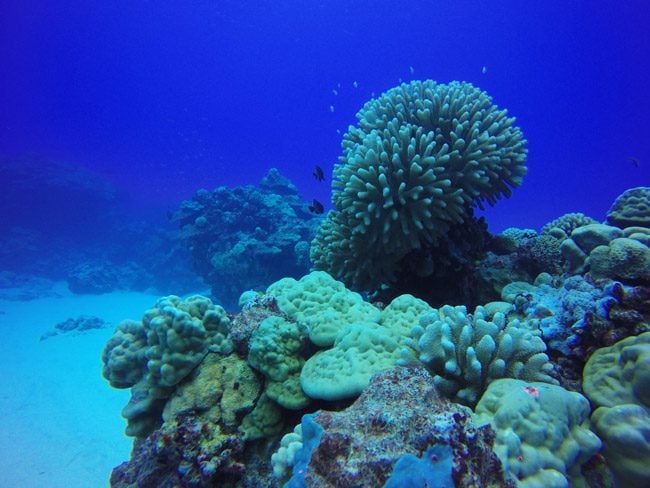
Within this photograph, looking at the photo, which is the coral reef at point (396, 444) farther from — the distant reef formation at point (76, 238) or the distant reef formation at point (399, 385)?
the distant reef formation at point (76, 238)

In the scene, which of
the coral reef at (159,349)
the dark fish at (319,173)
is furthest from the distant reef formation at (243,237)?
the coral reef at (159,349)

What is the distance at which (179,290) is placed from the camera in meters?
22.7

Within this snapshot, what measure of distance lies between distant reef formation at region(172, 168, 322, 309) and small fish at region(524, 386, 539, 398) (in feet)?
37.2

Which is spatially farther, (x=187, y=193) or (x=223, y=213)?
(x=187, y=193)

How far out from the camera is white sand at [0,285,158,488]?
757cm

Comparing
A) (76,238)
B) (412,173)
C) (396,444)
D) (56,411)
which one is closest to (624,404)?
(396,444)

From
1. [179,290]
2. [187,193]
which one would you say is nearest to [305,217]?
[179,290]

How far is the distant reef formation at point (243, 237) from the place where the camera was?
1441 cm

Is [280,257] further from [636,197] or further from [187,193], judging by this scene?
[187,193]

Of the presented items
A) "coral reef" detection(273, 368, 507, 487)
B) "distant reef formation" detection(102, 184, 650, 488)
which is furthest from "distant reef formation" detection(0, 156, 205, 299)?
"coral reef" detection(273, 368, 507, 487)

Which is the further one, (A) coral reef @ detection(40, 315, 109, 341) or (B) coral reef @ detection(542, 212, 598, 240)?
(A) coral reef @ detection(40, 315, 109, 341)

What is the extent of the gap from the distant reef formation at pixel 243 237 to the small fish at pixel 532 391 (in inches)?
447

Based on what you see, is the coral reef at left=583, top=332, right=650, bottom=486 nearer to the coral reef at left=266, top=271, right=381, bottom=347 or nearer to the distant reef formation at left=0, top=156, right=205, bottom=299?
the coral reef at left=266, top=271, right=381, bottom=347

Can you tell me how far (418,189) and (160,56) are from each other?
142050 millimetres
